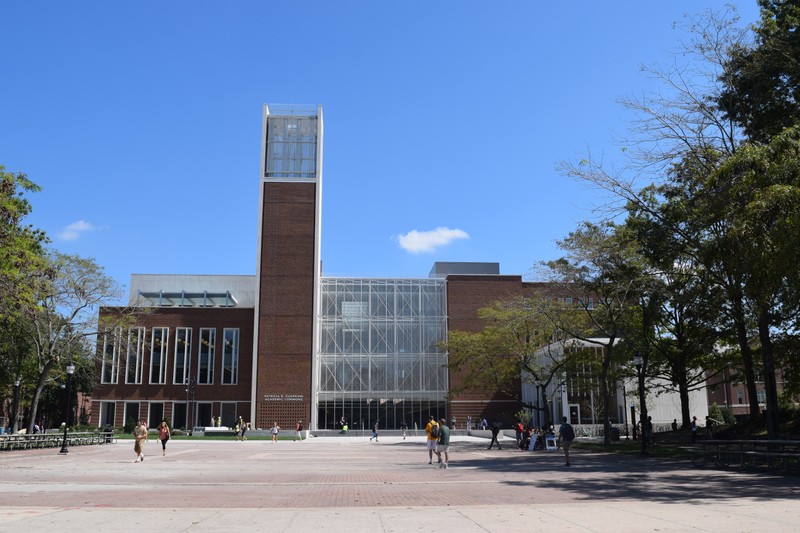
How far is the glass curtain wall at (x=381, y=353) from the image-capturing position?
71.1 meters

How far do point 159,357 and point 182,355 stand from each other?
261cm

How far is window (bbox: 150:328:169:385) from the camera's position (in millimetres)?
70562

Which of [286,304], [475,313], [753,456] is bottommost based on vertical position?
[753,456]

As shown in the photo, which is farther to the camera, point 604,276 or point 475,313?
point 475,313

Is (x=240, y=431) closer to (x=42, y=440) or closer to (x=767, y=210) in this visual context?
(x=42, y=440)

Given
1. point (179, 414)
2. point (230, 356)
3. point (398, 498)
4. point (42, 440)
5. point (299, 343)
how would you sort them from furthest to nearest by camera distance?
point (230, 356)
point (179, 414)
point (299, 343)
point (42, 440)
point (398, 498)

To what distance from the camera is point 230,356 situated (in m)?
71.4

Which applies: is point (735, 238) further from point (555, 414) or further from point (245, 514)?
point (555, 414)

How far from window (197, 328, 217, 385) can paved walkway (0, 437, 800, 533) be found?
48.6 meters

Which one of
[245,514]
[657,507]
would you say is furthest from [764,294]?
[245,514]

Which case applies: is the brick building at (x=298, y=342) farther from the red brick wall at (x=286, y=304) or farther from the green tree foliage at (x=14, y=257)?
the green tree foliage at (x=14, y=257)

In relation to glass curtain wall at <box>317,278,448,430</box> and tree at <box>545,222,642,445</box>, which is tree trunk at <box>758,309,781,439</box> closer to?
tree at <box>545,222,642,445</box>

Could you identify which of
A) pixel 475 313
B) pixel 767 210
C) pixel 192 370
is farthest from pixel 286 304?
pixel 767 210

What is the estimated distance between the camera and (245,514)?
1124cm
